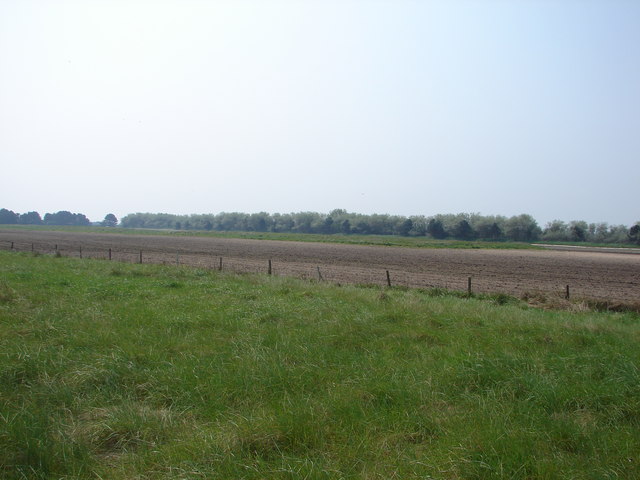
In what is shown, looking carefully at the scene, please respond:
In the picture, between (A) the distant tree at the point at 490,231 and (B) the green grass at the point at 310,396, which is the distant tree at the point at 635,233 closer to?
(A) the distant tree at the point at 490,231

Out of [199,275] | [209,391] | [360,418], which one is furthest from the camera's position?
[199,275]

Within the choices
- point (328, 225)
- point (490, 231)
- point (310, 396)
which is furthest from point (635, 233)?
point (310, 396)

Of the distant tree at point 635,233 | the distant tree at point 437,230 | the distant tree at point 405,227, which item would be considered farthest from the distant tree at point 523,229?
the distant tree at point 405,227

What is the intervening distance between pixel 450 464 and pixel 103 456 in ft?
11.6

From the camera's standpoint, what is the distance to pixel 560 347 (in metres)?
9.23

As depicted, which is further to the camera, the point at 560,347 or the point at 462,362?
the point at 560,347

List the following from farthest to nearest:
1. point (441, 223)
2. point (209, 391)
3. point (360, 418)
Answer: point (441, 223), point (209, 391), point (360, 418)

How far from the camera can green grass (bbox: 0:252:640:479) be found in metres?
4.55

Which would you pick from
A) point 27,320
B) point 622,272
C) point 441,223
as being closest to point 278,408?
point 27,320

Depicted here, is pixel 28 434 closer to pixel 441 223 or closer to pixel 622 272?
pixel 622 272

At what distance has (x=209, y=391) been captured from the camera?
633cm

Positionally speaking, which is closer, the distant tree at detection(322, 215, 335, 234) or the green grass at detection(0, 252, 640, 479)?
the green grass at detection(0, 252, 640, 479)

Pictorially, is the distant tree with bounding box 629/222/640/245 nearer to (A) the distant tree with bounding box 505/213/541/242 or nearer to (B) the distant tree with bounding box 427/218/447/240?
(A) the distant tree with bounding box 505/213/541/242

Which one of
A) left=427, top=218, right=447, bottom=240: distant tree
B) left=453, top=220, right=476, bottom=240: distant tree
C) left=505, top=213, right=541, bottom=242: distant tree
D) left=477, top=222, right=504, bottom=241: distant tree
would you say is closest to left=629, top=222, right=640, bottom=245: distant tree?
left=505, top=213, right=541, bottom=242: distant tree
